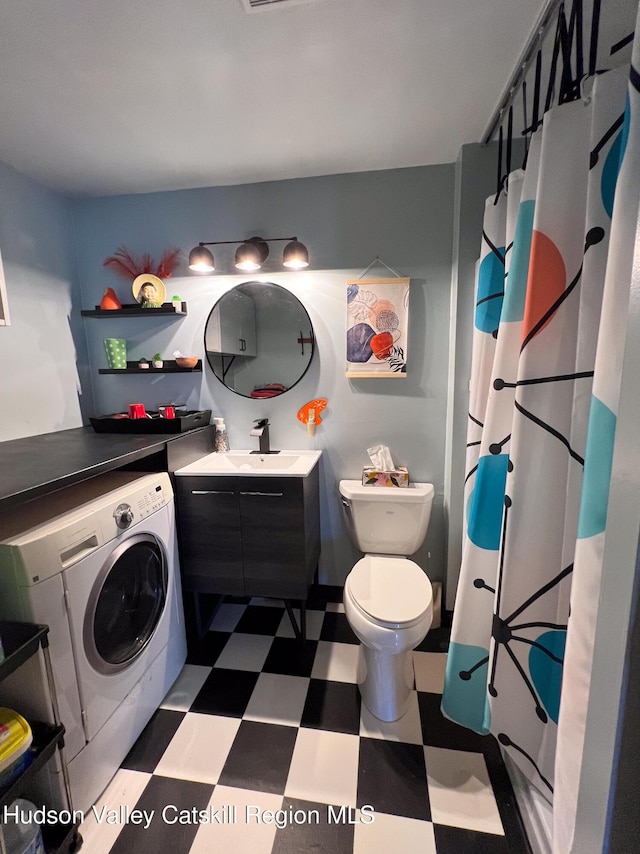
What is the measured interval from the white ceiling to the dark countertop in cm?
122

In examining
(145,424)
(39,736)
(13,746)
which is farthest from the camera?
(145,424)

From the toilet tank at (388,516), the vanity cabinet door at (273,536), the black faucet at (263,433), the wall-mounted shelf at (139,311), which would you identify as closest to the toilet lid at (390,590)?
the toilet tank at (388,516)

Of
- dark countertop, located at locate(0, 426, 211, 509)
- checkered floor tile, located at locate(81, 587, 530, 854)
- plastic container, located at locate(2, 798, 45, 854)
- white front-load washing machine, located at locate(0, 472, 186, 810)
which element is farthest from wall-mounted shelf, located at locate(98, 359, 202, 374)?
plastic container, located at locate(2, 798, 45, 854)

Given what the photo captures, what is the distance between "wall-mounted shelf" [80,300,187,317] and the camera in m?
1.85

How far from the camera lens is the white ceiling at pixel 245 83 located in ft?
3.16

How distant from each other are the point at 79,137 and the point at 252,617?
2.32 m

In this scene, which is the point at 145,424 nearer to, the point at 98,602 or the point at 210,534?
the point at 210,534

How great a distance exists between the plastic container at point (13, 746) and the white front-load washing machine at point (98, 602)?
7cm

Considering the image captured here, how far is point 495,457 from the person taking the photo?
1.02 metres

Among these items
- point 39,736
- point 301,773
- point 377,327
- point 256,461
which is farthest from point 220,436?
point 301,773

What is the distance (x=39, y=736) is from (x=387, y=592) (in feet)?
3.57

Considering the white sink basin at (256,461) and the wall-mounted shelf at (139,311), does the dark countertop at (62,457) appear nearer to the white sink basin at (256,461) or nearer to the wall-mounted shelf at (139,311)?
the white sink basin at (256,461)

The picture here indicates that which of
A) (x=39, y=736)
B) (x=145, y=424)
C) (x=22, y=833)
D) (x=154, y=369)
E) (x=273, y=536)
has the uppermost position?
(x=154, y=369)

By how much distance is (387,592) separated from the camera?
1368mm
